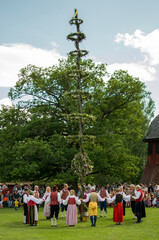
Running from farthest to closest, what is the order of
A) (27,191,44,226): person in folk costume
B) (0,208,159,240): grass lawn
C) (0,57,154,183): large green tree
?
(0,57,154,183): large green tree < (27,191,44,226): person in folk costume < (0,208,159,240): grass lawn

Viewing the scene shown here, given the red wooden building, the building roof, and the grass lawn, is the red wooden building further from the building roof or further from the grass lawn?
the grass lawn

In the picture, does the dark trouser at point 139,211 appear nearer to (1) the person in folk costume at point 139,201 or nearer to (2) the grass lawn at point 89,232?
(1) the person in folk costume at point 139,201

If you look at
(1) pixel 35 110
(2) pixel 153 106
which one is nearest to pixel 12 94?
(1) pixel 35 110

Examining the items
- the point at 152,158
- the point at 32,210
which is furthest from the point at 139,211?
the point at 152,158

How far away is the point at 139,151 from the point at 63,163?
2231 centimetres

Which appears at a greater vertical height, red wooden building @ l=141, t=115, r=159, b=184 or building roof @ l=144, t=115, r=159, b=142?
building roof @ l=144, t=115, r=159, b=142

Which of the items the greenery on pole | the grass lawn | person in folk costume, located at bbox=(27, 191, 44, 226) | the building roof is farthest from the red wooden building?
person in folk costume, located at bbox=(27, 191, 44, 226)

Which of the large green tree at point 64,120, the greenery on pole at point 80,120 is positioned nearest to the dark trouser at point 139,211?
the greenery on pole at point 80,120

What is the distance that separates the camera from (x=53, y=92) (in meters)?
34.4

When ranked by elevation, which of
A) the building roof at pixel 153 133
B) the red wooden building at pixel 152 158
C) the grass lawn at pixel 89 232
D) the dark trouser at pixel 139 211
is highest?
the building roof at pixel 153 133

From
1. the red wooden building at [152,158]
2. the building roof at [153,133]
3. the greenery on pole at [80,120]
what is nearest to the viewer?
the greenery on pole at [80,120]

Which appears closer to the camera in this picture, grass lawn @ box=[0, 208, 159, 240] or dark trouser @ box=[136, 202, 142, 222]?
grass lawn @ box=[0, 208, 159, 240]

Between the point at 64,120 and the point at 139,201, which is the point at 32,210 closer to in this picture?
the point at 139,201

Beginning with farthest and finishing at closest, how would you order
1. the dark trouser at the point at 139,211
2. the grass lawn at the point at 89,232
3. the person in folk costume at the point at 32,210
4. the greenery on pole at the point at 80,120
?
the greenery on pole at the point at 80,120
the dark trouser at the point at 139,211
the person in folk costume at the point at 32,210
the grass lawn at the point at 89,232
